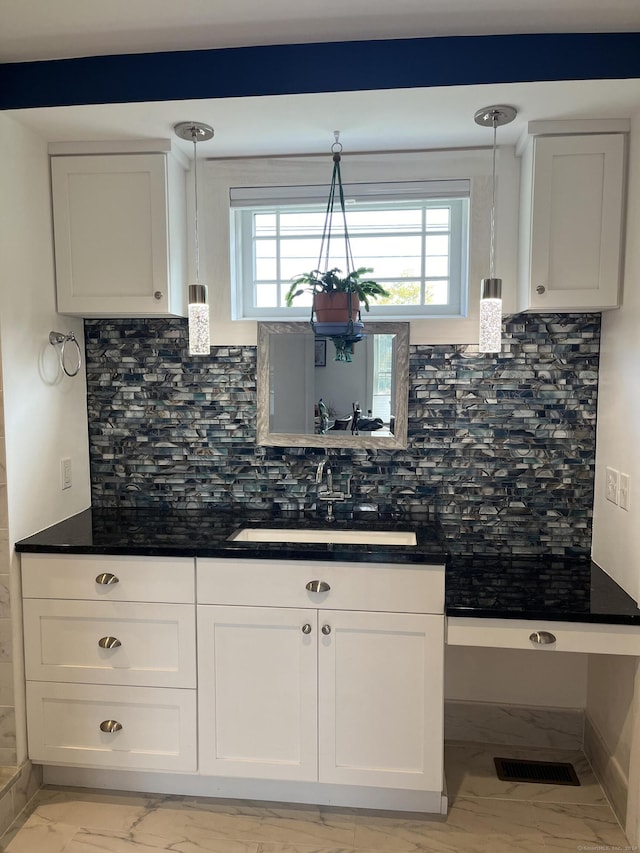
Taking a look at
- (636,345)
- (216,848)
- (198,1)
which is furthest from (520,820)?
(198,1)

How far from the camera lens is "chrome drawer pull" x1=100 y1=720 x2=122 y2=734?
7.03ft

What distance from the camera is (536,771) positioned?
2.33 metres

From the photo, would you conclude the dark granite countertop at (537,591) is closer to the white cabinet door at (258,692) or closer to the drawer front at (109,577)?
the white cabinet door at (258,692)

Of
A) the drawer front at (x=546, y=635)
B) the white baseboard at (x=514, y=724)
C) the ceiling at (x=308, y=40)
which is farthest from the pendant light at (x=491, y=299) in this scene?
the white baseboard at (x=514, y=724)

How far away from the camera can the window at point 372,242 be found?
2.51m

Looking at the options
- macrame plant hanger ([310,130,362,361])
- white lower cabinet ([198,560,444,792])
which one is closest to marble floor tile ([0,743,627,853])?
white lower cabinet ([198,560,444,792])

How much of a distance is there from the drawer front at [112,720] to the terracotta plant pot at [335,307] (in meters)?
1.44

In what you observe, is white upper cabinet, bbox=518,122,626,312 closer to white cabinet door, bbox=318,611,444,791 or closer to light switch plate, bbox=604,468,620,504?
light switch plate, bbox=604,468,620,504

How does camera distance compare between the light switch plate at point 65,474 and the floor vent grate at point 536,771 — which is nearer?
the floor vent grate at point 536,771

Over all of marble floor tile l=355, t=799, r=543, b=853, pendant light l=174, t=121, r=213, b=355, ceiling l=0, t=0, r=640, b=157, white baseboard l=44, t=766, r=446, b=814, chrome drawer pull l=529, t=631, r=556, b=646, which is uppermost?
ceiling l=0, t=0, r=640, b=157

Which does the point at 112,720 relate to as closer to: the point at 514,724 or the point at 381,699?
the point at 381,699

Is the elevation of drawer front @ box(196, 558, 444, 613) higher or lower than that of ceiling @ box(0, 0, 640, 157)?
lower

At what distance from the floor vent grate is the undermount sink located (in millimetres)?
945

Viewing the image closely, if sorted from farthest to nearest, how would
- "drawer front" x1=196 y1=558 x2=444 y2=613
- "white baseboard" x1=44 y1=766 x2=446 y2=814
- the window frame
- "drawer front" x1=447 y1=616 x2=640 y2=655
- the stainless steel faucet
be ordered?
the stainless steel faucet
the window frame
"white baseboard" x1=44 y1=766 x2=446 y2=814
"drawer front" x1=196 y1=558 x2=444 y2=613
"drawer front" x1=447 y1=616 x2=640 y2=655
